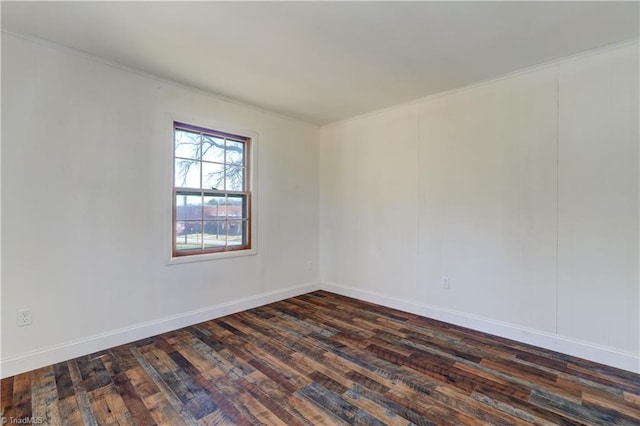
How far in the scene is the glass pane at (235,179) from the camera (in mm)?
3657

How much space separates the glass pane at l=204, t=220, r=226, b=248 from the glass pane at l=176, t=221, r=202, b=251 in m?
0.08

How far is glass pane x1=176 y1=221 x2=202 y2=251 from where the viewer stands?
3.22 meters

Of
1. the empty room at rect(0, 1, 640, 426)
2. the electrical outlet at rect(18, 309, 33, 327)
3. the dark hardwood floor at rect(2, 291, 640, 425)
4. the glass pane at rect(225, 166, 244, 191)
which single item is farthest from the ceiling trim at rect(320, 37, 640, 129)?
the electrical outlet at rect(18, 309, 33, 327)

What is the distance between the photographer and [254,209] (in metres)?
3.84

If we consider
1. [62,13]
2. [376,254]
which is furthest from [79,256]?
[376,254]

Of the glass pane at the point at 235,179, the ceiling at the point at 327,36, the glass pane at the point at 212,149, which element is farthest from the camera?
the glass pane at the point at 235,179

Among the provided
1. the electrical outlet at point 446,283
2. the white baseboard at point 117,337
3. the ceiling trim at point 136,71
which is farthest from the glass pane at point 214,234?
the electrical outlet at point 446,283

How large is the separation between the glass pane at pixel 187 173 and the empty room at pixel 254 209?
22 millimetres

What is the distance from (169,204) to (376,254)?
2.57 m

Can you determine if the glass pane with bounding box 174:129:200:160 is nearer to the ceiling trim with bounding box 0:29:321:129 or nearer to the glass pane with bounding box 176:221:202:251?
the ceiling trim with bounding box 0:29:321:129

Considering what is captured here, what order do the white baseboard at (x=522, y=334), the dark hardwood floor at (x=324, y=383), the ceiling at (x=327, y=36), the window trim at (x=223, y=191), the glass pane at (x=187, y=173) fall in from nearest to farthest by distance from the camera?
the dark hardwood floor at (x=324, y=383) → the ceiling at (x=327, y=36) → the white baseboard at (x=522, y=334) → the window trim at (x=223, y=191) → the glass pane at (x=187, y=173)

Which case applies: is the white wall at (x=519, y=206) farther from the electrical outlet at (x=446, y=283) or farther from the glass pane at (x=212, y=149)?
the glass pane at (x=212, y=149)

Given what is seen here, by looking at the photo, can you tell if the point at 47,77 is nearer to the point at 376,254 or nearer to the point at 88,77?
the point at 88,77

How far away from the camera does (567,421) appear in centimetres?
178
